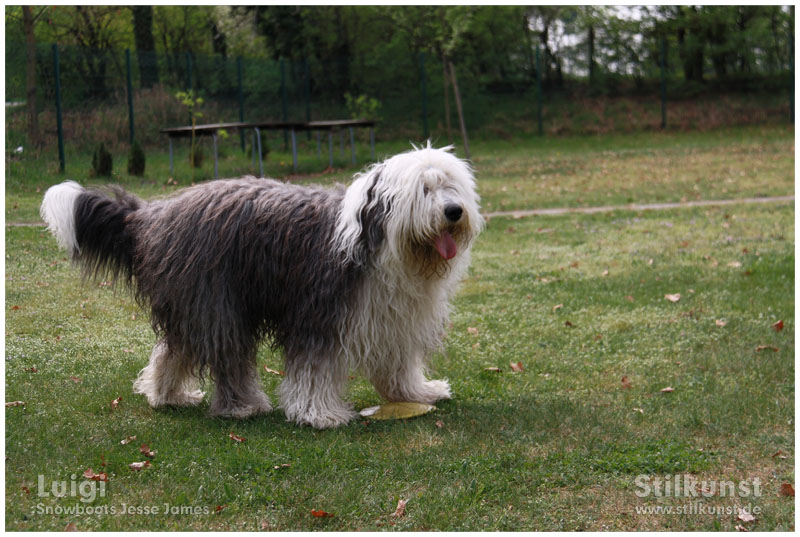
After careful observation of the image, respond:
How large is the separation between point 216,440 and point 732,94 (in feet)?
94.0

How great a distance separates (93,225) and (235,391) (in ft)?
4.39

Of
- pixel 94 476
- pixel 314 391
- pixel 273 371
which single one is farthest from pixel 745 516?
pixel 273 371

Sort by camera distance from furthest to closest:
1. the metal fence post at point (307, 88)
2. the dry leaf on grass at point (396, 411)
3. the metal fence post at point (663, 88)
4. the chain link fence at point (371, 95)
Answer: the metal fence post at point (663, 88) → the metal fence post at point (307, 88) → the chain link fence at point (371, 95) → the dry leaf on grass at point (396, 411)

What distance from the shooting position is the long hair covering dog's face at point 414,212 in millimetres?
4535

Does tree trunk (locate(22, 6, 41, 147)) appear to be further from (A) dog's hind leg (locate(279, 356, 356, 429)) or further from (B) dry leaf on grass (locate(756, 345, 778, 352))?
(B) dry leaf on grass (locate(756, 345, 778, 352))

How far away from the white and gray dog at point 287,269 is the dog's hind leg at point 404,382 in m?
0.03

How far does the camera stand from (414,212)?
14.9ft

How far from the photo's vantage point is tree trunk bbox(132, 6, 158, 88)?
18125 mm

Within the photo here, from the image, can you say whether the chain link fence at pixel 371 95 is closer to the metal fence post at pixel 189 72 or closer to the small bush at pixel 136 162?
the metal fence post at pixel 189 72

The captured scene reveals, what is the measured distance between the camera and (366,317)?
4.86 meters

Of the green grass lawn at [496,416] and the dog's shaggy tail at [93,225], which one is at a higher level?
the dog's shaggy tail at [93,225]

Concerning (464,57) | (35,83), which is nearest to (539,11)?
(464,57)

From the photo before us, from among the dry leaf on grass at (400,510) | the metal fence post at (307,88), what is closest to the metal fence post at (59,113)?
the metal fence post at (307,88)

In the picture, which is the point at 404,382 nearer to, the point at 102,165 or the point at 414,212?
the point at 414,212
